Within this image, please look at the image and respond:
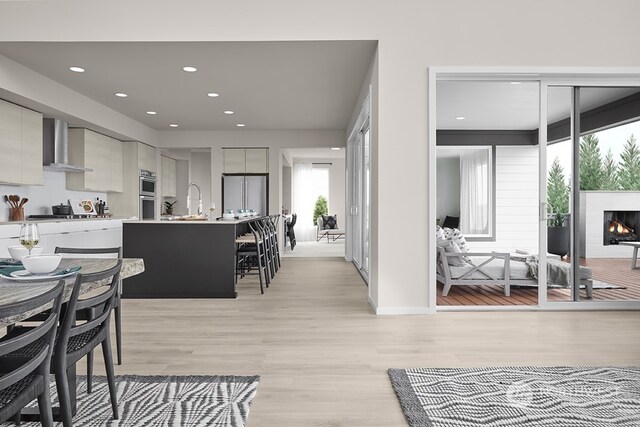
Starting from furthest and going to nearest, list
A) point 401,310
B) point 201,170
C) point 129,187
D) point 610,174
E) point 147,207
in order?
point 201,170, point 147,207, point 129,187, point 610,174, point 401,310

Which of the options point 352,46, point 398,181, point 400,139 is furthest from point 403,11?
point 398,181

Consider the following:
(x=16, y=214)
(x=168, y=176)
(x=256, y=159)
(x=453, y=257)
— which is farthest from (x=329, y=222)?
(x=16, y=214)

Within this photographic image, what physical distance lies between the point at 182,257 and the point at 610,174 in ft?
15.1

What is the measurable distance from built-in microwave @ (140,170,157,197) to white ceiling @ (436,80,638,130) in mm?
5476

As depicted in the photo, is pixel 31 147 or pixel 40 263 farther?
pixel 31 147

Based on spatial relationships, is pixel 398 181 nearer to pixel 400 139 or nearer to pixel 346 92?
pixel 400 139

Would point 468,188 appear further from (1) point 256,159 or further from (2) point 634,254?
(2) point 634,254

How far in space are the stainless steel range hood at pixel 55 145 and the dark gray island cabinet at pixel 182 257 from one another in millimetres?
1963

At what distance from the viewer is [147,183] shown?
8.65 m

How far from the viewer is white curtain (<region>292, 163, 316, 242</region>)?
13508mm

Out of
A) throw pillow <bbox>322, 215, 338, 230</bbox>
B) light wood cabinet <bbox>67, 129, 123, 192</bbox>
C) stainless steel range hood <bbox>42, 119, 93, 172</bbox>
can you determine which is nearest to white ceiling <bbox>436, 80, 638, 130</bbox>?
stainless steel range hood <bbox>42, 119, 93, 172</bbox>

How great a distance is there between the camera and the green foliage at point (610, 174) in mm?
4422

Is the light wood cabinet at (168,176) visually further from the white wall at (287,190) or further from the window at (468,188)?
the window at (468,188)

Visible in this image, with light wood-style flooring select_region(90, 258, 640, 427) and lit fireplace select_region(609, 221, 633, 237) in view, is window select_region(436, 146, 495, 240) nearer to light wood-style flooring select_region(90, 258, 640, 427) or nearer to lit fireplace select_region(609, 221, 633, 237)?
lit fireplace select_region(609, 221, 633, 237)
